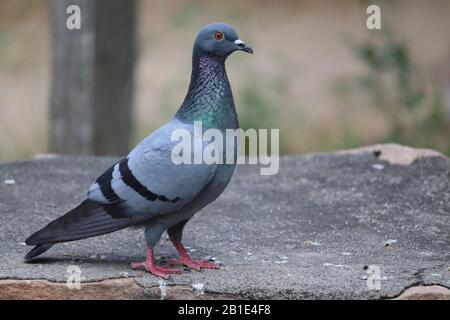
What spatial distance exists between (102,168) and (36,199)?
35.5 inches

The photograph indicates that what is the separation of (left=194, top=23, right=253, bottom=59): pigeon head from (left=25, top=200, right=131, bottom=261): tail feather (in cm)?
90

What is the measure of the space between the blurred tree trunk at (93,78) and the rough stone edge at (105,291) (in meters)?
3.62

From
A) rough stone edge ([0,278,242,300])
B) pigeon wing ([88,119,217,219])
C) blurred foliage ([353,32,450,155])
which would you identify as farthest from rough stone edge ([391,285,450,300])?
blurred foliage ([353,32,450,155])

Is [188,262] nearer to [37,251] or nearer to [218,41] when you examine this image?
[37,251]

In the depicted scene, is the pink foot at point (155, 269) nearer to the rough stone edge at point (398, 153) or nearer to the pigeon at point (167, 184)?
the pigeon at point (167, 184)

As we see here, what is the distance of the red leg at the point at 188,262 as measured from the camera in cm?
468

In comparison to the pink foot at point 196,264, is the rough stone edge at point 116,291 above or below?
below

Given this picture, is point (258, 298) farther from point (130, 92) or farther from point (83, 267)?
point (130, 92)

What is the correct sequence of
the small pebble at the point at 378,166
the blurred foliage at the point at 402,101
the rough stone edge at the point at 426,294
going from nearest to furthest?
the rough stone edge at the point at 426,294 < the small pebble at the point at 378,166 < the blurred foliage at the point at 402,101

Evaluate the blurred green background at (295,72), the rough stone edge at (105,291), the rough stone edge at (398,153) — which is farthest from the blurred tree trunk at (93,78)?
the rough stone edge at (105,291)

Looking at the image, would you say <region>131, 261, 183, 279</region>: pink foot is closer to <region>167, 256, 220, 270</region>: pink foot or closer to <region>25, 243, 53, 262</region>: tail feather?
<region>167, 256, 220, 270</region>: pink foot

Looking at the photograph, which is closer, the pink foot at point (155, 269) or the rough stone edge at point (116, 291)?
the rough stone edge at point (116, 291)

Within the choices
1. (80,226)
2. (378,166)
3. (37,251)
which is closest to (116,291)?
(80,226)

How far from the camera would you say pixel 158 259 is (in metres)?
4.90
